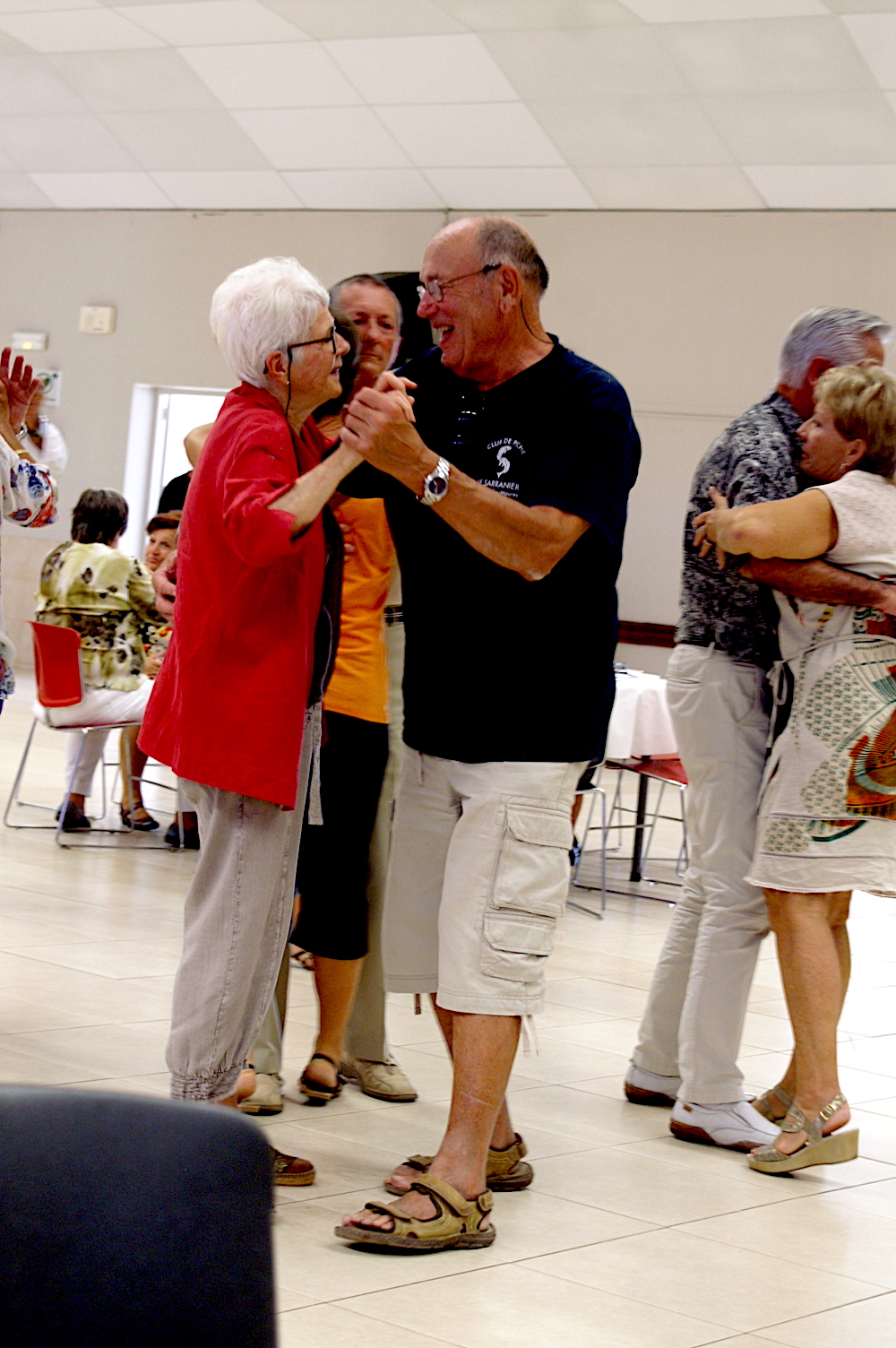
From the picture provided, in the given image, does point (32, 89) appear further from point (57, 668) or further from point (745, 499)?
point (745, 499)

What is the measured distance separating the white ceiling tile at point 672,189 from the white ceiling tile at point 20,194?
17.4ft

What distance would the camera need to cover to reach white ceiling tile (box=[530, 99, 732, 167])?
10.0 metres

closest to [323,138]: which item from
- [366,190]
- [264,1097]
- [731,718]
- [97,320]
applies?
[366,190]

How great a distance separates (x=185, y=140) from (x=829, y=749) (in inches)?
408

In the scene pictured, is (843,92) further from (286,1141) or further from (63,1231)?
(63,1231)

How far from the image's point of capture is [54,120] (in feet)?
41.5

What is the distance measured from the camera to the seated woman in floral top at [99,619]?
6.53 metres

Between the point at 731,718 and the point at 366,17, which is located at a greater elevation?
the point at 366,17

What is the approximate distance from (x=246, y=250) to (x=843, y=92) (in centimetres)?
546

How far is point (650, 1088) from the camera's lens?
3646mm

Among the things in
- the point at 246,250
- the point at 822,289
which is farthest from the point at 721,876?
the point at 246,250

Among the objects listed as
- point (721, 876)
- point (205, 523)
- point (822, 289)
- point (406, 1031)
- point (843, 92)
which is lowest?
point (406, 1031)

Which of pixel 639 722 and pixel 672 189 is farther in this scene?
pixel 672 189

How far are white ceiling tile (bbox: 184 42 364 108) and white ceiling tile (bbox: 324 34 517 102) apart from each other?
0.16 metres
